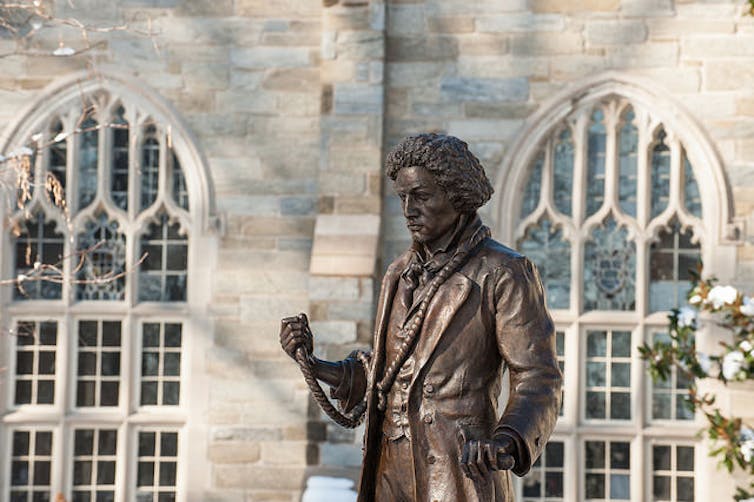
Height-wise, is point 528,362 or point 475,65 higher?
point 475,65

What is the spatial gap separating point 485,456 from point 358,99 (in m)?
5.42

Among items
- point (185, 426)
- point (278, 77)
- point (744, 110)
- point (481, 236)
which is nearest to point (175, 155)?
point (278, 77)

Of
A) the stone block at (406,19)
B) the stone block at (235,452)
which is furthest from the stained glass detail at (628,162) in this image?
the stone block at (235,452)

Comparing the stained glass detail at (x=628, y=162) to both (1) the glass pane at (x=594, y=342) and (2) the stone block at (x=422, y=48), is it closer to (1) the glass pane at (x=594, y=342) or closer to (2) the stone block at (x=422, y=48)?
(1) the glass pane at (x=594, y=342)

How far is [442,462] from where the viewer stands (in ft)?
9.77

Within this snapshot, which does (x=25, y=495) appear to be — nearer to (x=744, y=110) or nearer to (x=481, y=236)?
(x=744, y=110)

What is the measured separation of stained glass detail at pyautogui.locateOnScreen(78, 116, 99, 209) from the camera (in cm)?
842

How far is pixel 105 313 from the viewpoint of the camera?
27.5ft

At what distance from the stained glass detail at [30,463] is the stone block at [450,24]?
12.2 ft

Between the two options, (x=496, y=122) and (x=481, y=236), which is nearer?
(x=481, y=236)

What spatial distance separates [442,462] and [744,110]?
18.2 feet

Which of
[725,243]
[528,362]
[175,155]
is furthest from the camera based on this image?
[175,155]

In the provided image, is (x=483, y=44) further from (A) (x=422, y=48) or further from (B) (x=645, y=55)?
(B) (x=645, y=55)

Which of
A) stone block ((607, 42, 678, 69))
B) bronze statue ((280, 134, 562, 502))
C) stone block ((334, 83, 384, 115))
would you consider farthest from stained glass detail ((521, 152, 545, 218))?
bronze statue ((280, 134, 562, 502))
